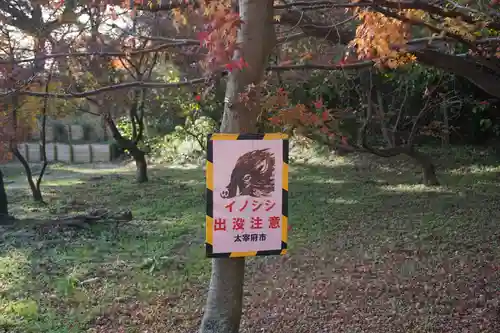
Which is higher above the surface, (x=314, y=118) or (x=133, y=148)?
(x=314, y=118)

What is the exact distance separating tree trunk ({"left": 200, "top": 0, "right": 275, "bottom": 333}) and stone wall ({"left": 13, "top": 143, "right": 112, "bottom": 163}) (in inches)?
698

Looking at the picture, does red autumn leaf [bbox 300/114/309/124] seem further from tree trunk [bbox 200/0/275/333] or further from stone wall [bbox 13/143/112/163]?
stone wall [bbox 13/143/112/163]

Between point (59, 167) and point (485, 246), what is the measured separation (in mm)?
15651

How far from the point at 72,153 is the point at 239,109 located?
18.1m

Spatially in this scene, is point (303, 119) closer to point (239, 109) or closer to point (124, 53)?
point (239, 109)

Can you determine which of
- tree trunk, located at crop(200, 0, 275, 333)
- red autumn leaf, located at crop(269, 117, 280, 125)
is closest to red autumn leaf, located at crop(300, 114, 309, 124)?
red autumn leaf, located at crop(269, 117, 280, 125)

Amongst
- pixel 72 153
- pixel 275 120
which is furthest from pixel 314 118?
pixel 72 153

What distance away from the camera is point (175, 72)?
12.8 metres

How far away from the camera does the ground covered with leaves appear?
488cm

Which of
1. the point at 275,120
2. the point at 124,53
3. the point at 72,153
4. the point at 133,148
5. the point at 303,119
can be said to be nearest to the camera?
the point at 275,120

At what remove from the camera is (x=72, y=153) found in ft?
67.1

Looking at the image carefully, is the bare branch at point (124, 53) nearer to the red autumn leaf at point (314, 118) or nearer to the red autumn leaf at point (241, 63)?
the red autumn leaf at point (241, 63)

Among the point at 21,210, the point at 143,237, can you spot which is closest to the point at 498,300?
the point at 143,237

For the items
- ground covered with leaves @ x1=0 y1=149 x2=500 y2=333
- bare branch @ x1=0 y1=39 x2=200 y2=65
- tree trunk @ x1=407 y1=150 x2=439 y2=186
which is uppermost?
bare branch @ x1=0 y1=39 x2=200 y2=65
